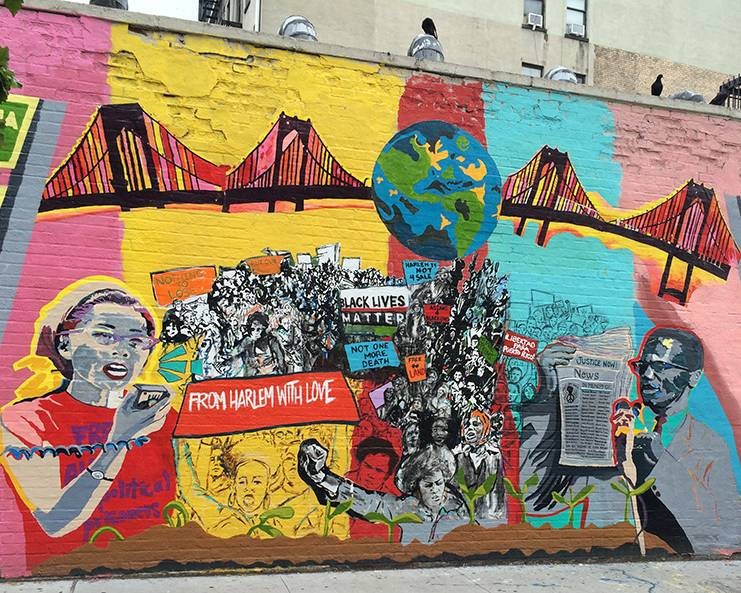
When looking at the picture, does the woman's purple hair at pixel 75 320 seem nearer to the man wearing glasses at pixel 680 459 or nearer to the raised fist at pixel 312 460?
the raised fist at pixel 312 460

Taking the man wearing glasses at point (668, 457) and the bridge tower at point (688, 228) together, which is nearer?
the man wearing glasses at point (668, 457)

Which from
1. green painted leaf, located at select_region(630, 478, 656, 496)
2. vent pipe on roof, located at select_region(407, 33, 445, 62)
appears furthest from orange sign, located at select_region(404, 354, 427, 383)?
vent pipe on roof, located at select_region(407, 33, 445, 62)

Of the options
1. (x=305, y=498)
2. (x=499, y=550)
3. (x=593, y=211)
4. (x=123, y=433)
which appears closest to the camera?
(x=123, y=433)

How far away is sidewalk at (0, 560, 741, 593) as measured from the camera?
6.73 meters

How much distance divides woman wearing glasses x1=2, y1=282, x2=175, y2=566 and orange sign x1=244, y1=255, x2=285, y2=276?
1.03 metres

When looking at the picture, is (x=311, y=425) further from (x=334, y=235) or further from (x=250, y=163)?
(x=250, y=163)

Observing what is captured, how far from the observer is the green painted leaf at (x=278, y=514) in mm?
7367

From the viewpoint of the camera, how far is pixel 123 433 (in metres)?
7.02

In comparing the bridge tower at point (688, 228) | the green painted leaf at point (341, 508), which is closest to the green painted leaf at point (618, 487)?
the bridge tower at point (688, 228)

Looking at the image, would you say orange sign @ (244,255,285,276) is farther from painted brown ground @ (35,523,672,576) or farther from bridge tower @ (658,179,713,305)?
bridge tower @ (658,179,713,305)

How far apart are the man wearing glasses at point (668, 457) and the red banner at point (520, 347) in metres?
0.11

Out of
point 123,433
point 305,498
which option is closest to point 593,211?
point 305,498

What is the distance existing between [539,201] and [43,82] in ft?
16.3

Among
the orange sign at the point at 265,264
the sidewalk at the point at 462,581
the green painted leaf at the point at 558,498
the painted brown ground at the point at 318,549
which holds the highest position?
the orange sign at the point at 265,264
